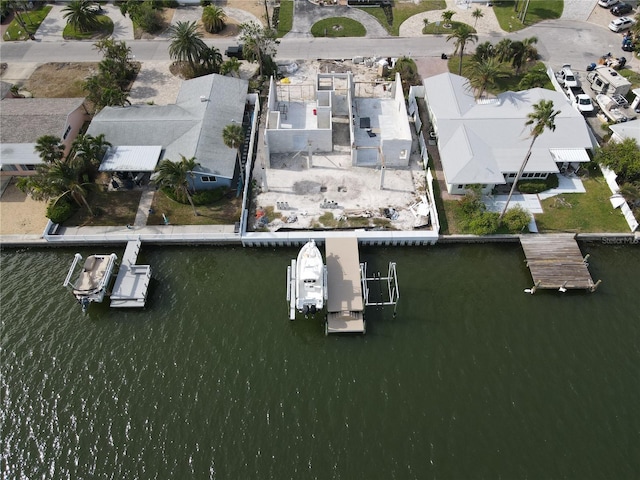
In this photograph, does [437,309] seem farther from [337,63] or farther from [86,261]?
[337,63]

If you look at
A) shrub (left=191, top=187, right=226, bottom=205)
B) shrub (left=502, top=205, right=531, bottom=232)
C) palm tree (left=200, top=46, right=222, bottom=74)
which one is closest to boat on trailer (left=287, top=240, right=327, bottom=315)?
shrub (left=191, top=187, right=226, bottom=205)

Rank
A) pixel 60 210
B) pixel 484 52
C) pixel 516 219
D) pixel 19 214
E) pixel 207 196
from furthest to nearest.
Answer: pixel 484 52, pixel 19 214, pixel 207 196, pixel 60 210, pixel 516 219

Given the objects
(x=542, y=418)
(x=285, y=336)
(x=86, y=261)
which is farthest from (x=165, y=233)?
(x=542, y=418)

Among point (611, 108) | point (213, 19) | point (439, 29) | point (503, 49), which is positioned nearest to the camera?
point (611, 108)

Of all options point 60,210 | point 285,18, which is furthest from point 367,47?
point 60,210

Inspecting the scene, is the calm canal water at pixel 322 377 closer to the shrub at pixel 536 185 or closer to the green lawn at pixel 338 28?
the shrub at pixel 536 185

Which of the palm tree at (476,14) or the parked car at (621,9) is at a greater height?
the parked car at (621,9)

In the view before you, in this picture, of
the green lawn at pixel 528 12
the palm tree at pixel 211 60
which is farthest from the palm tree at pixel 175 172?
the green lawn at pixel 528 12

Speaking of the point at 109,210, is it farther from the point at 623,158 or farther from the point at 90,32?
the point at 623,158
